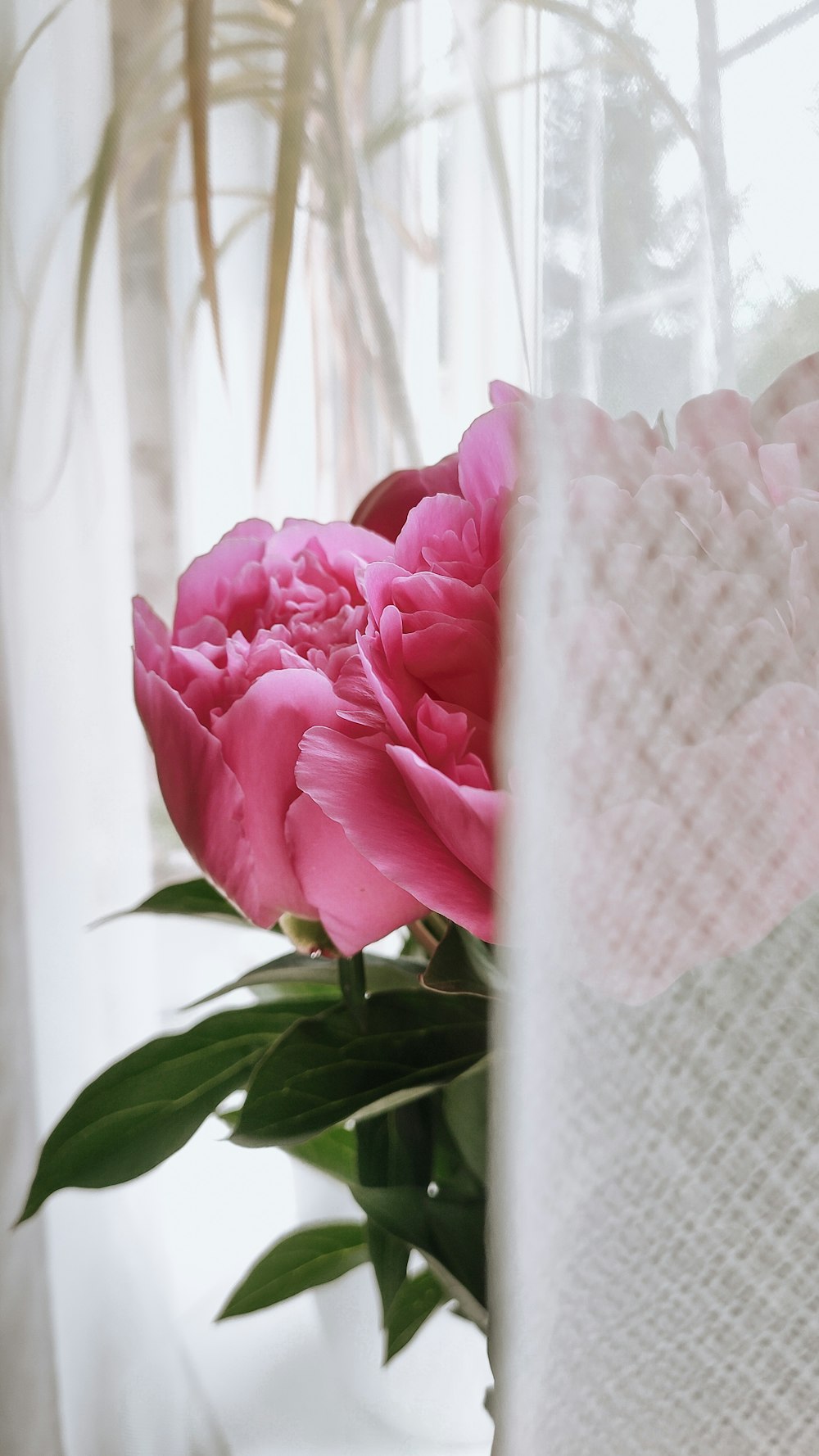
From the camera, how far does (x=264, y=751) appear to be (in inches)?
8.1

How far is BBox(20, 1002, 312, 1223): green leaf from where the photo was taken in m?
0.26

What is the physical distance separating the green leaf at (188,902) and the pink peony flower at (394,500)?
0.11 metres

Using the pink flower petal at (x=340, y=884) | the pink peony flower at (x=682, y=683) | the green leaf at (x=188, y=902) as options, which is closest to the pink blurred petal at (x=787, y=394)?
the pink peony flower at (x=682, y=683)

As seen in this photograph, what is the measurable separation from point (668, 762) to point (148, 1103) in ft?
0.61

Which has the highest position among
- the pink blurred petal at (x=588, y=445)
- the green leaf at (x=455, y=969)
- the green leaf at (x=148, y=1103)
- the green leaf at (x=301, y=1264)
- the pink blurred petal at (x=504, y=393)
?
the pink blurred petal at (x=504, y=393)

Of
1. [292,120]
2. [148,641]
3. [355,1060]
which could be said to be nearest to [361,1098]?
[355,1060]

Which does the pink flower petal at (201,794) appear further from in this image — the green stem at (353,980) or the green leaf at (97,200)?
the green leaf at (97,200)

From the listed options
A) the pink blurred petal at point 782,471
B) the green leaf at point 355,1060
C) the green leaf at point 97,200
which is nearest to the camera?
the pink blurred petal at point 782,471

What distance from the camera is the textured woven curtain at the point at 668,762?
0.43 feet

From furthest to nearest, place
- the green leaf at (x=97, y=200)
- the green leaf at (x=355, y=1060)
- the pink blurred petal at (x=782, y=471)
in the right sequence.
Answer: the green leaf at (x=97, y=200) → the green leaf at (x=355, y=1060) → the pink blurred petal at (x=782, y=471)

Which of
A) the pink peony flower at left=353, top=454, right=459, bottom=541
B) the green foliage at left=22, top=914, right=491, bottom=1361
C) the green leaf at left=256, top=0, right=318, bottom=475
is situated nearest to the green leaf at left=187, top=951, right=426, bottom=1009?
the green foliage at left=22, top=914, right=491, bottom=1361

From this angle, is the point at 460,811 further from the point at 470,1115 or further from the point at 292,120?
the point at 292,120

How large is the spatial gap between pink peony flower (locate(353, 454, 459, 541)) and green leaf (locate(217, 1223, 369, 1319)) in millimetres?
213

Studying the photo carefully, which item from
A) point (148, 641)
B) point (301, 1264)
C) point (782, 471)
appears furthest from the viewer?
point (301, 1264)
